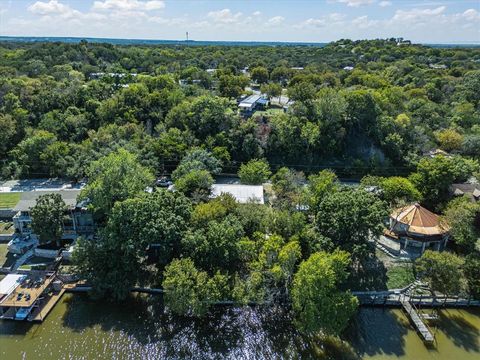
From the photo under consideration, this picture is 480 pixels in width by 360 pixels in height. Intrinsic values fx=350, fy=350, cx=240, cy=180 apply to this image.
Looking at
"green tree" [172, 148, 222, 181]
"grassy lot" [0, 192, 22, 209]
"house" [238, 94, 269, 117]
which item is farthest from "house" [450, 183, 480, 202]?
"grassy lot" [0, 192, 22, 209]

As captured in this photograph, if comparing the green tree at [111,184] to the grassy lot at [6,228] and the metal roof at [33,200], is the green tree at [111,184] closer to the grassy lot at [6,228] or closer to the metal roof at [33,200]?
the metal roof at [33,200]

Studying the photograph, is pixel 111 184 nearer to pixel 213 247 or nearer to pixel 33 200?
pixel 33 200

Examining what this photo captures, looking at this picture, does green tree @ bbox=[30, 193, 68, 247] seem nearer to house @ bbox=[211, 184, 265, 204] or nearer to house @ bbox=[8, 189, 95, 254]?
house @ bbox=[8, 189, 95, 254]

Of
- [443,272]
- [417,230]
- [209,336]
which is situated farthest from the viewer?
[417,230]

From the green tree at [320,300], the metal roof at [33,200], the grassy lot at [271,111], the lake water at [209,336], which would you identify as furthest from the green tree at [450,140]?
the metal roof at [33,200]

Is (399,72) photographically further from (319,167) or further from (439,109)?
(319,167)

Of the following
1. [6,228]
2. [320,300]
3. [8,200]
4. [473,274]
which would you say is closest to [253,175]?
[320,300]
